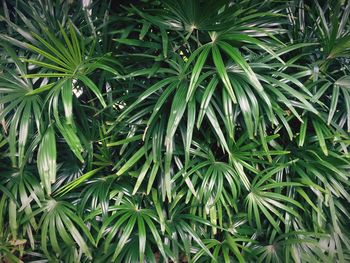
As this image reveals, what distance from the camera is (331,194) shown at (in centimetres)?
135

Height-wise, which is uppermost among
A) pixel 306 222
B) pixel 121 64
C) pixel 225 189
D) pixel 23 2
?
pixel 23 2

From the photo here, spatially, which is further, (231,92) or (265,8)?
(265,8)

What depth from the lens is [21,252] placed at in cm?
135

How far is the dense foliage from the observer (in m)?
1.19

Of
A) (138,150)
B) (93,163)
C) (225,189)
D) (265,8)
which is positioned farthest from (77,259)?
(265,8)

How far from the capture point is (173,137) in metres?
1.25

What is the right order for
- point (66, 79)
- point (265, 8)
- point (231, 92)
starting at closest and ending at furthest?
point (231, 92), point (66, 79), point (265, 8)

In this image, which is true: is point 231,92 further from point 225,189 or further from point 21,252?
point 21,252

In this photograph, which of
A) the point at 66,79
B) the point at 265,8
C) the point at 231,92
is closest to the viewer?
the point at 231,92

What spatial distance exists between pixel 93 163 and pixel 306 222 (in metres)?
1.00

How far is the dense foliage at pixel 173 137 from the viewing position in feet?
3.90

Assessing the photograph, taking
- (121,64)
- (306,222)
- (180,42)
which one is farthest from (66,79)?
(306,222)

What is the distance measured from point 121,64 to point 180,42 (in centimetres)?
27

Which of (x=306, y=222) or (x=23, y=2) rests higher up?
(x=23, y=2)
